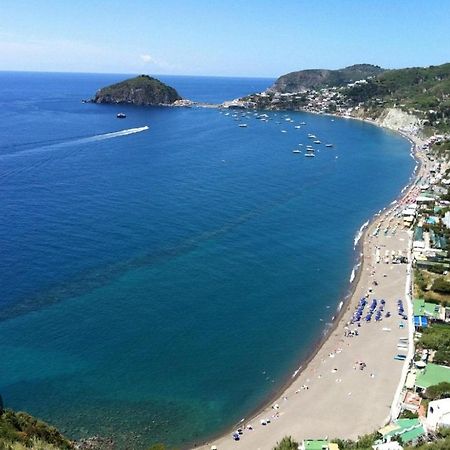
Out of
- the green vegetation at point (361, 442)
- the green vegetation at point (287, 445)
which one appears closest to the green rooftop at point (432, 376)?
the green vegetation at point (361, 442)

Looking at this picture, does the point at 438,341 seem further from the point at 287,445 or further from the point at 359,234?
the point at 359,234

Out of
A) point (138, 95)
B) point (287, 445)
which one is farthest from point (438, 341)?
point (138, 95)

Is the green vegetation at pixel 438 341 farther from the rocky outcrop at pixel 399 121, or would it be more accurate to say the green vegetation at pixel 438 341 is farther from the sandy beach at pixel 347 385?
the rocky outcrop at pixel 399 121

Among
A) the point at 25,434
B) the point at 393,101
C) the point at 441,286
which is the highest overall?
the point at 393,101

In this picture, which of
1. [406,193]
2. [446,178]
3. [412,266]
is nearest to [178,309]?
[412,266]

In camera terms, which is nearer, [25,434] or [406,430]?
[25,434]

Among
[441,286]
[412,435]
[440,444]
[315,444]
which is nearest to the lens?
[440,444]

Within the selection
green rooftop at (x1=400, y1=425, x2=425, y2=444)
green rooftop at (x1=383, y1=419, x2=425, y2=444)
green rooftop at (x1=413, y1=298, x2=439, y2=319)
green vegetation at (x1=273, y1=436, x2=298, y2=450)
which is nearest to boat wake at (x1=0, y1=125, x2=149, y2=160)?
green rooftop at (x1=413, y1=298, x2=439, y2=319)
